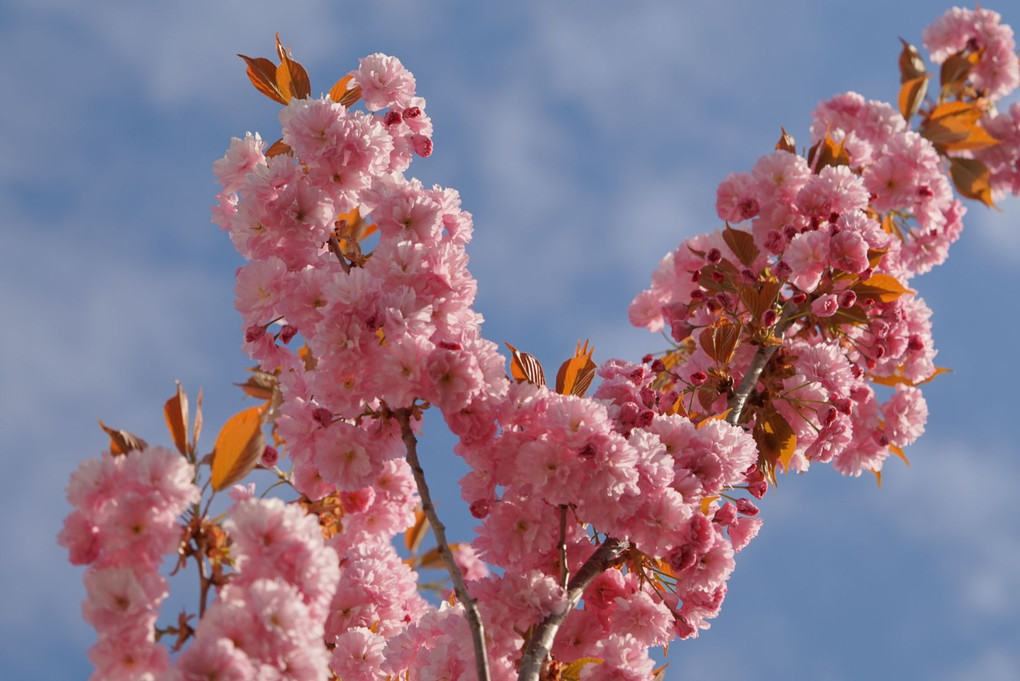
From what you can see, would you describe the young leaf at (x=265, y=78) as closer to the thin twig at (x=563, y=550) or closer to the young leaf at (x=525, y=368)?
the young leaf at (x=525, y=368)

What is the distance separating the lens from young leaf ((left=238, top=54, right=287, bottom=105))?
2705mm

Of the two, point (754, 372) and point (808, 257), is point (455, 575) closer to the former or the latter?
point (754, 372)

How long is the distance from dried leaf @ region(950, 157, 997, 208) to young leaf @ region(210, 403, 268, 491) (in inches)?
133

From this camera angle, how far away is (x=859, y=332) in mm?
3244

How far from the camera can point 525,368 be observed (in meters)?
2.31

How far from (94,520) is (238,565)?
0.27 meters

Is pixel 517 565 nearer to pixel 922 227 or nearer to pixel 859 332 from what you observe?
pixel 859 332

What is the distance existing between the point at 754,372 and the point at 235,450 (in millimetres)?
1647

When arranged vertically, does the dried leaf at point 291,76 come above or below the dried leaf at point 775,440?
above

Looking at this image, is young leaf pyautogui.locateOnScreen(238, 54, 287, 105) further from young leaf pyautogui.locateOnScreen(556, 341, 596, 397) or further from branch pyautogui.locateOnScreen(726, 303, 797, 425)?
branch pyautogui.locateOnScreen(726, 303, 797, 425)

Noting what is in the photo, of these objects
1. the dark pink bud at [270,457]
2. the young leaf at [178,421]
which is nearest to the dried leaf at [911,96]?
the dark pink bud at [270,457]

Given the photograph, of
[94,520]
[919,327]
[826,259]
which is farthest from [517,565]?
[919,327]

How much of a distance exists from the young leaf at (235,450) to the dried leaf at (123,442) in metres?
0.13

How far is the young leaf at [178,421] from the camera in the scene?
5.61 feet
